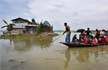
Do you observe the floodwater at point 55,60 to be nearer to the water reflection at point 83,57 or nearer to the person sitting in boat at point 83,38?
the water reflection at point 83,57

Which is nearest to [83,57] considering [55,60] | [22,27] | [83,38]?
[55,60]

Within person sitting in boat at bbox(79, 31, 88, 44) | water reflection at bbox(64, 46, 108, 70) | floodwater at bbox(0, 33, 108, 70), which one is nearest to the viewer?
floodwater at bbox(0, 33, 108, 70)

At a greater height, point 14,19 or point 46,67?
point 14,19

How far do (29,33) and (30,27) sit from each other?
1.29 meters

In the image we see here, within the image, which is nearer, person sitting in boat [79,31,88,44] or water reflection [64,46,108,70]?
water reflection [64,46,108,70]

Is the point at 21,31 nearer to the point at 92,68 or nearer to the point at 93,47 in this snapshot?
the point at 93,47

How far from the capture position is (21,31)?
34.2 meters

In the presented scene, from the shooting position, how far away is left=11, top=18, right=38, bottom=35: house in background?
3372 cm

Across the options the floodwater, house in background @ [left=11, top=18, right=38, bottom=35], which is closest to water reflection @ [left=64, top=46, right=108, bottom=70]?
the floodwater

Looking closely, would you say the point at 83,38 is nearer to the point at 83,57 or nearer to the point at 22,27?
the point at 83,57

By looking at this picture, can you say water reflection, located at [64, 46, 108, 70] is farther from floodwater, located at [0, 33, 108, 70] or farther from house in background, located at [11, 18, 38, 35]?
house in background, located at [11, 18, 38, 35]

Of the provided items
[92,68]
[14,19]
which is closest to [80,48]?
[92,68]

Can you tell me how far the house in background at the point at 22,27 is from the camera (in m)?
33.7

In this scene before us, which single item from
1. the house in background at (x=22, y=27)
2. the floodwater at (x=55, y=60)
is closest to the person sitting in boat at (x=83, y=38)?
the floodwater at (x=55, y=60)
